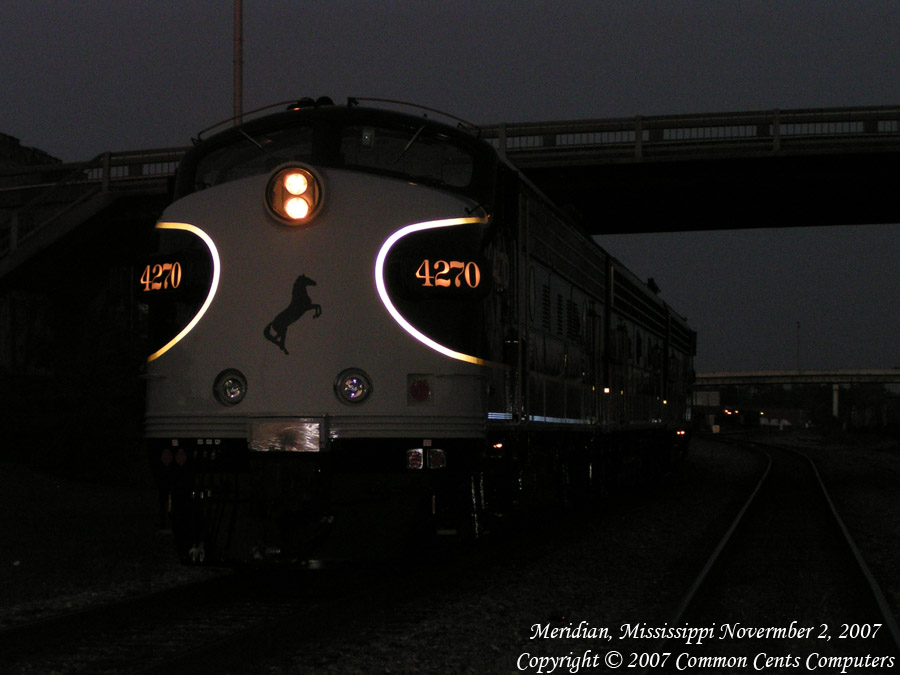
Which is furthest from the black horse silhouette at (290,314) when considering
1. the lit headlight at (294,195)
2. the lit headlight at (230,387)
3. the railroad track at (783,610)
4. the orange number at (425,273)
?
the railroad track at (783,610)

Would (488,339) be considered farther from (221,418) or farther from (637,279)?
(637,279)

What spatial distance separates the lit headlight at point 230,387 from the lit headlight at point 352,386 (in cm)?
74

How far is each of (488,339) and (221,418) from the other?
7.31 feet

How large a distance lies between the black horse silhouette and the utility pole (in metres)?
9.46

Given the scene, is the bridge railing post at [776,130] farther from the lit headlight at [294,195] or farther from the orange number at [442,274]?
the lit headlight at [294,195]

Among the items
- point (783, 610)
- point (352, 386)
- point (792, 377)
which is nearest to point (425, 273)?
point (352, 386)

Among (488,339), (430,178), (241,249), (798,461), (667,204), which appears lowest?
(798,461)

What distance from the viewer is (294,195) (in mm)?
8531

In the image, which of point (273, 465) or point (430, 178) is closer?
point (273, 465)

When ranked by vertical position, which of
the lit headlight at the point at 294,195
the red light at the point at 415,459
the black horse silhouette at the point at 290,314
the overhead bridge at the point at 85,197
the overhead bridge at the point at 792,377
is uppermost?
the overhead bridge at the point at 85,197

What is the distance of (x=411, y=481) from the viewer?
8.48 m

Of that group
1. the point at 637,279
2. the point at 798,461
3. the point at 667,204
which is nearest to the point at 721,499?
the point at 637,279

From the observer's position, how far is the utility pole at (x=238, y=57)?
17.3 m

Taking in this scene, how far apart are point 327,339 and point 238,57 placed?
10.4m
